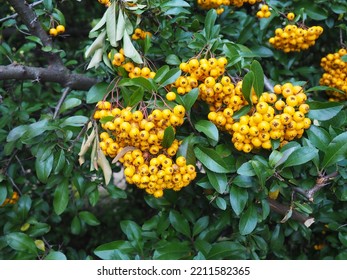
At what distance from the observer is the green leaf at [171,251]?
2003mm

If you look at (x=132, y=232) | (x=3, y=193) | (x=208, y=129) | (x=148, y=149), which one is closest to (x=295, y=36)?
(x=208, y=129)

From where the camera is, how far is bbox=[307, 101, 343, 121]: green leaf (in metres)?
1.66

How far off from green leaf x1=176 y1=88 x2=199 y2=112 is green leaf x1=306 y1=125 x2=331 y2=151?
1.68 feet

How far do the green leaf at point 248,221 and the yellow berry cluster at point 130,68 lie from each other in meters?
0.75

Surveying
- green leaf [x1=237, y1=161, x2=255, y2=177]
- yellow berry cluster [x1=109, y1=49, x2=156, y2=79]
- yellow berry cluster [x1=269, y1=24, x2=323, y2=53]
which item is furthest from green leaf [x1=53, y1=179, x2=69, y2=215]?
yellow berry cluster [x1=269, y1=24, x2=323, y2=53]

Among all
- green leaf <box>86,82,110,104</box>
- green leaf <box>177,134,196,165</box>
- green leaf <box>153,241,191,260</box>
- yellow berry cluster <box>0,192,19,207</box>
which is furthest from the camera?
yellow berry cluster <box>0,192,19,207</box>

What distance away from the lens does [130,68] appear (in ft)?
5.78

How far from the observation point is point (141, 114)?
5.05 feet

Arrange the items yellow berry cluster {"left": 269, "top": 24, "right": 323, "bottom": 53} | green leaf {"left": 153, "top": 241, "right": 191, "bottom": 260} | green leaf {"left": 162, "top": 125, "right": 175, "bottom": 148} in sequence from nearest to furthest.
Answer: green leaf {"left": 162, "top": 125, "right": 175, "bottom": 148}, green leaf {"left": 153, "top": 241, "right": 191, "bottom": 260}, yellow berry cluster {"left": 269, "top": 24, "right": 323, "bottom": 53}

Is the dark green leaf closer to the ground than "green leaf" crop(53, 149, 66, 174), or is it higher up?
higher up

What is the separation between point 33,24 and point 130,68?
82 cm

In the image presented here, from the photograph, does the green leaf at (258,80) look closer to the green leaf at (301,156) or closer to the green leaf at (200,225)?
the green leaf at (301,156)

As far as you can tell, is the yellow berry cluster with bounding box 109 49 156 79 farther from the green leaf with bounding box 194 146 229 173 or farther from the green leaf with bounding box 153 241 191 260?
the green leaf with bounding box 153 241 191 260

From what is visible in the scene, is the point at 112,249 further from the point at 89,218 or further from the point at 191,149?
the point at 191,149
